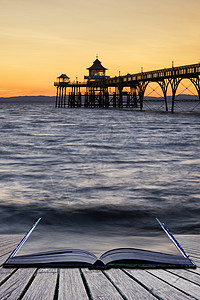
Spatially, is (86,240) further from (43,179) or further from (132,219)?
(43,179)

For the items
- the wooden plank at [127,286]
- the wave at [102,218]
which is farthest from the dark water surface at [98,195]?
the wooden plank at [127,286]

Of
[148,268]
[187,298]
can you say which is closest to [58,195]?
[148,268]

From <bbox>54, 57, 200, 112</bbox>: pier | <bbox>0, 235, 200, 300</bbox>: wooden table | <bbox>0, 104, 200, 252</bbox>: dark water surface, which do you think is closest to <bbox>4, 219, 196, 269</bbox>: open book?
<bbox>0, 235, 200, 300</bbox>: wooden table

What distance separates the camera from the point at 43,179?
11883 millimetres

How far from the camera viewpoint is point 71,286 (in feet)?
9.41

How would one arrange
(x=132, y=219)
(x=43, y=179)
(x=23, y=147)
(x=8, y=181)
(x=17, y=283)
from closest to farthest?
1. (x=17, y=283)
2. (x=132, y=219)
3. (x=8, y=181)
4. (x=43, y=179)
5. (x=23, y=147)

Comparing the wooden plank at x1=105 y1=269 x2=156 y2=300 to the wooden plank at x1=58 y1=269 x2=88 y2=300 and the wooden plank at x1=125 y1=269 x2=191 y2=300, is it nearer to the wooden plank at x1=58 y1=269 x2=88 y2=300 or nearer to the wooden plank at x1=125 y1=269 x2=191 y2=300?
the wooden plank at x1=125 y1=269 x2=191 y2=300

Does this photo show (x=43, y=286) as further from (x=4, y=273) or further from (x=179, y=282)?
(x=179, y=282)

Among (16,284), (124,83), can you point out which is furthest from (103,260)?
(124,83)

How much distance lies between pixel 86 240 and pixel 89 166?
845cm

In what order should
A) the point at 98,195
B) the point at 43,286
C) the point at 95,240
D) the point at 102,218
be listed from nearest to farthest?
the point at 43,286 < the point at 95,240 < the point at 102,218 < the point at 98,195

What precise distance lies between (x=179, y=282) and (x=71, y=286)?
0.89 metres

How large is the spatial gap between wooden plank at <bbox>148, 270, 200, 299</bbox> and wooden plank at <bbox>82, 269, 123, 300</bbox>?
479 millimetres

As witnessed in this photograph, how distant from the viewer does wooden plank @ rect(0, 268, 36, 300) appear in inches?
107
